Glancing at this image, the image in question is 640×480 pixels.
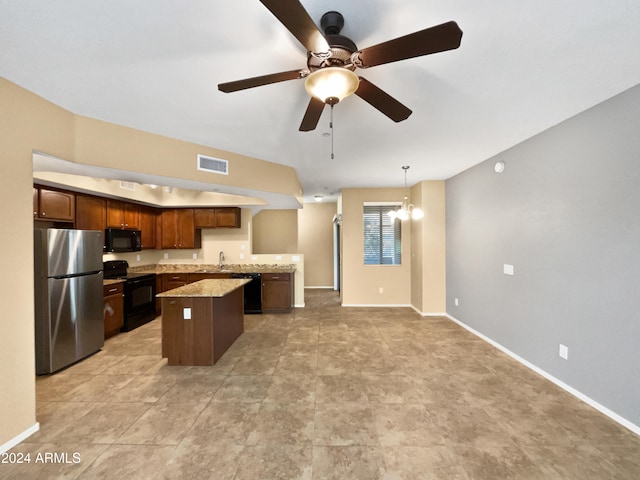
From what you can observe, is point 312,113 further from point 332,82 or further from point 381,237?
point 381,237

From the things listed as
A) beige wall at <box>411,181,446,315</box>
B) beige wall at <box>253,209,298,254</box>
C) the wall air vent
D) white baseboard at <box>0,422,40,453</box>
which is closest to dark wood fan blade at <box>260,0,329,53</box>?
white baseboard at <box>0,422,40,453</box>

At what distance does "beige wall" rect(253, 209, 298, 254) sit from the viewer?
785 cm

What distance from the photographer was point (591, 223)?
2.33 m

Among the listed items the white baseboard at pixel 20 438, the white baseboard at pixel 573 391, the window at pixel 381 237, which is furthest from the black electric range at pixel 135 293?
the white baseboard at pixel 573 391

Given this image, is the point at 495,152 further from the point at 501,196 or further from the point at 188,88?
the point at 188,88

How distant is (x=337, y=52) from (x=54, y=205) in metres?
4.18

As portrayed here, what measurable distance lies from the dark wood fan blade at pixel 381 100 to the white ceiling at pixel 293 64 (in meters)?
0.30

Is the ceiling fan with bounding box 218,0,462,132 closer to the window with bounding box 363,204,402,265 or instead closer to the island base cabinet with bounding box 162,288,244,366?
the island base cabinet with bounding box 162,288,244,366

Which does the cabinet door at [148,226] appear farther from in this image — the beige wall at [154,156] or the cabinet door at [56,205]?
the beige wall at [154,156]

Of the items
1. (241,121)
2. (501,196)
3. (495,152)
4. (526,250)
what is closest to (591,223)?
(526,250)

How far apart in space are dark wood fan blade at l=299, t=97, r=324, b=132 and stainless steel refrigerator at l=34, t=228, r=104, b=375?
310 centimetres

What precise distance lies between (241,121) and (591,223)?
11.1 feet

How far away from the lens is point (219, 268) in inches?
223

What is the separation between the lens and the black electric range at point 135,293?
4.29 m
